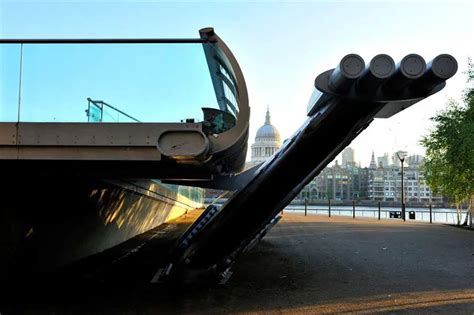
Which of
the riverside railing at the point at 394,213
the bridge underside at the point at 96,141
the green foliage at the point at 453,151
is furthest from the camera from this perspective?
the riverside railing at the point at 394,213

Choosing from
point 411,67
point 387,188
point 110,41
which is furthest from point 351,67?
point 387,188

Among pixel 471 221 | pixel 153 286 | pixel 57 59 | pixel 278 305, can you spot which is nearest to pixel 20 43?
pixel 57 59

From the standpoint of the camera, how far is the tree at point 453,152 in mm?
18312

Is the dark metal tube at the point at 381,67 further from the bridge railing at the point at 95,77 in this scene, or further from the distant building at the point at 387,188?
the distant building at the point at 387,188

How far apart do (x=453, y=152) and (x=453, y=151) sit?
0.08 meters

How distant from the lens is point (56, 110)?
7.12m

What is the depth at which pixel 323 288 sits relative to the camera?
8.42 meters

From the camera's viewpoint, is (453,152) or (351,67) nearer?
(351,67)

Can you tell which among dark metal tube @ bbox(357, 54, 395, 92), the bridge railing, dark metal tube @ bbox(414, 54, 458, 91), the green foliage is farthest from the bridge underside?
the green foliage

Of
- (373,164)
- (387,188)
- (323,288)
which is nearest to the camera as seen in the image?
(323,288)

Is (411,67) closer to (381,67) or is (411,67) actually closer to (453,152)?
(381,67)

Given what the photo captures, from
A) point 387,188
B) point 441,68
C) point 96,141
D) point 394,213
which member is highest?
point 441,68

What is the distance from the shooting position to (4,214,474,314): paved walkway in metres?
7.17

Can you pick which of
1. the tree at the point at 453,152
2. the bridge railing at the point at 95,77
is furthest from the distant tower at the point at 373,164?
the bridge railing at the point at 95,77
